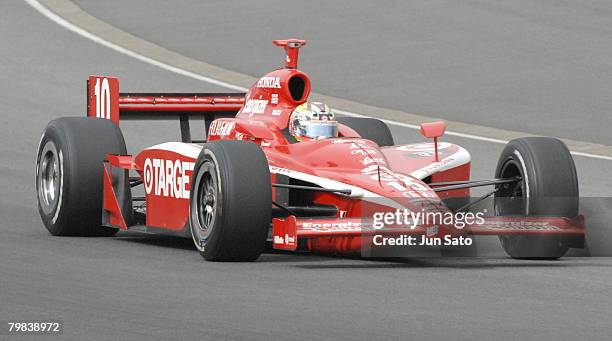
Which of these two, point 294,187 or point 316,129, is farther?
point 316,129

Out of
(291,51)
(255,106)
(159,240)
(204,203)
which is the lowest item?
(159,240)

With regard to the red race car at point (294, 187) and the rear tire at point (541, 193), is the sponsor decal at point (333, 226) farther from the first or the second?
the rear tire at point (541, 193)

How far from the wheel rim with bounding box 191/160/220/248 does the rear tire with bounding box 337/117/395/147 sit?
2914mm

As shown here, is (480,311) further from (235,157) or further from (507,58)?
(507,58)

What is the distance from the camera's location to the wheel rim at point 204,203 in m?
11.5

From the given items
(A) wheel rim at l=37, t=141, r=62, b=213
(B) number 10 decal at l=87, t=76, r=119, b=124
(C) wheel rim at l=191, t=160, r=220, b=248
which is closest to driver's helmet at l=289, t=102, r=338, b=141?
(C) wheel rim at l=191, t=160, r=220, b=248

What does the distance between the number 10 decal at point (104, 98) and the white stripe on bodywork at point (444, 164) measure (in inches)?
133

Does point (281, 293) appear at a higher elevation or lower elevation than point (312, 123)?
lower

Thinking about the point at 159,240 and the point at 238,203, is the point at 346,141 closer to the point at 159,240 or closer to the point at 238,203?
the point at 238,203

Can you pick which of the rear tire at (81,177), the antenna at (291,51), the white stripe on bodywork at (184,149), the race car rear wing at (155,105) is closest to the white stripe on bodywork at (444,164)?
the antenna at (291,51)

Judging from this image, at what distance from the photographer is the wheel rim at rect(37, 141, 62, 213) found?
13531 mm

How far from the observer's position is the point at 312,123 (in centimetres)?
1256

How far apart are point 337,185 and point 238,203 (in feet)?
3.02

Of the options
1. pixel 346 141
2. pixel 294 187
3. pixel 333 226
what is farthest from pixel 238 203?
pixel 346 141
